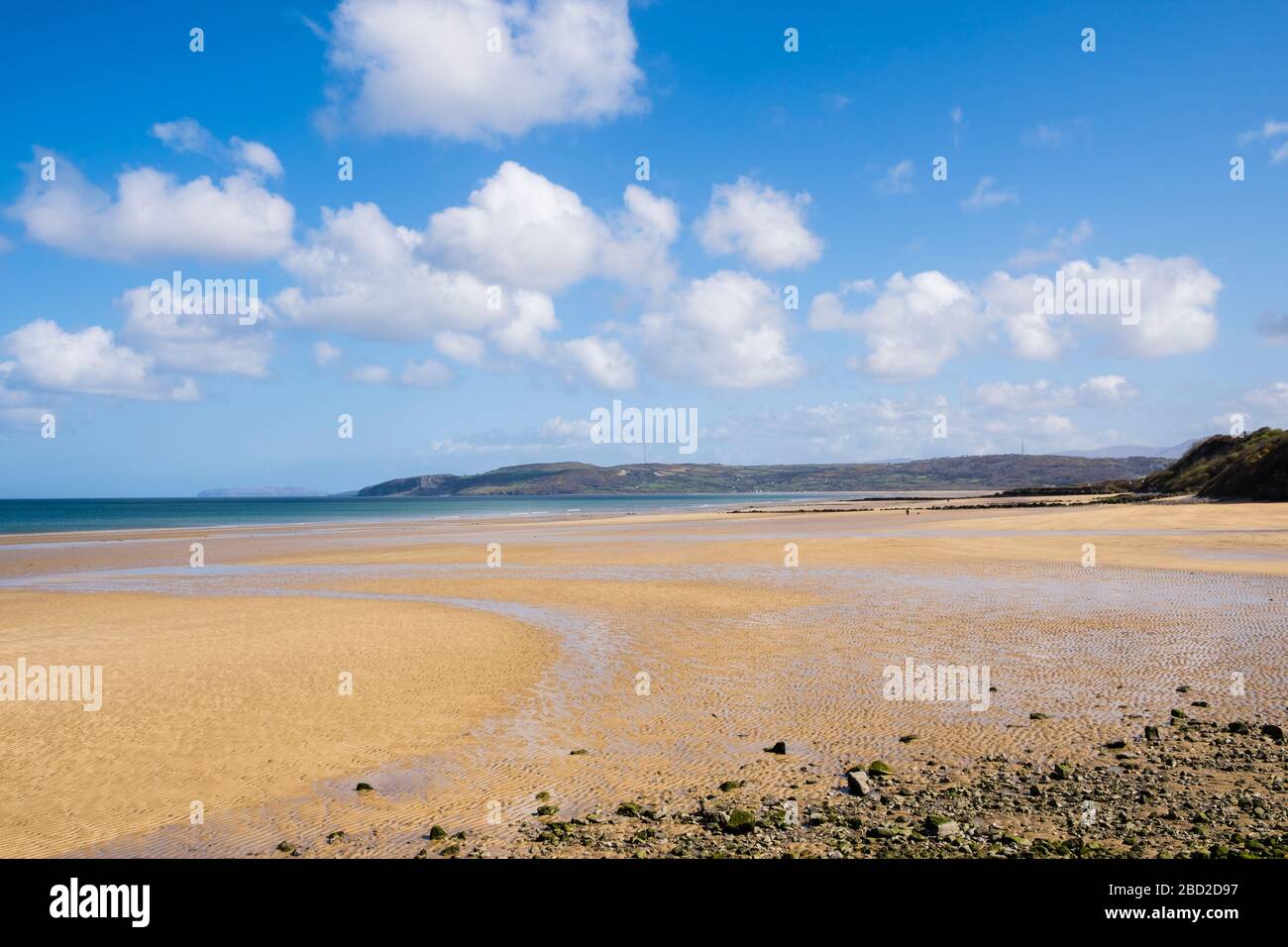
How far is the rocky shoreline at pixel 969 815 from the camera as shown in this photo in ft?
23.5

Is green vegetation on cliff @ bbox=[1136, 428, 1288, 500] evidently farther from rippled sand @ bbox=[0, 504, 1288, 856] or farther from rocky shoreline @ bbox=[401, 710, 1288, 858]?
rocky shoreline @ bbox=[401, 710, 1288, 858]

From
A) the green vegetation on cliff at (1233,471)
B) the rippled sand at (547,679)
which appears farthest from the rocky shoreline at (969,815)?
the green vegetation on cliff at (1233,471)

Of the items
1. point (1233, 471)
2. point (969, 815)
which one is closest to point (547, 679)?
point (969, 815)

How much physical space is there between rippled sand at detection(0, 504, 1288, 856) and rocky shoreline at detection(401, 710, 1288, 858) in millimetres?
566

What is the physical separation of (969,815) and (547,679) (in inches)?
337

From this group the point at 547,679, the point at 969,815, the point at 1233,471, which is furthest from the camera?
the point at 1233,471

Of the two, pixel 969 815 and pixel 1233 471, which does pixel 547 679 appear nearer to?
pixel 969 815

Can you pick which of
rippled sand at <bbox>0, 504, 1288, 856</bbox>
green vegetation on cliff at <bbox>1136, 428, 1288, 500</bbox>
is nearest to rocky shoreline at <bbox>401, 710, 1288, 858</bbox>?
rippled sand at <bbox>0, 504, 1288, 856</bbox>

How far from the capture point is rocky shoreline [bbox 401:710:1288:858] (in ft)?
23.5

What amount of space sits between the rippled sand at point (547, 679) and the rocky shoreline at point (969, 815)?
22.3 inches

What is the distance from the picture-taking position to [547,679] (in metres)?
14.9

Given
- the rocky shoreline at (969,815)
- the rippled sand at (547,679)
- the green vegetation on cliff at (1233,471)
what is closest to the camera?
the rocky shoreline at (969,815)

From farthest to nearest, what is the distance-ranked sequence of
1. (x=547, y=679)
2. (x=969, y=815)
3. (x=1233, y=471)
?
(x=1233, y=471) < (x=547, y=679) < (x=969, y=815)

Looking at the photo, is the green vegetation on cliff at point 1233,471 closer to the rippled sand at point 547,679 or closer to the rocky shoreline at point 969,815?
the rippled sand at point 547,679
